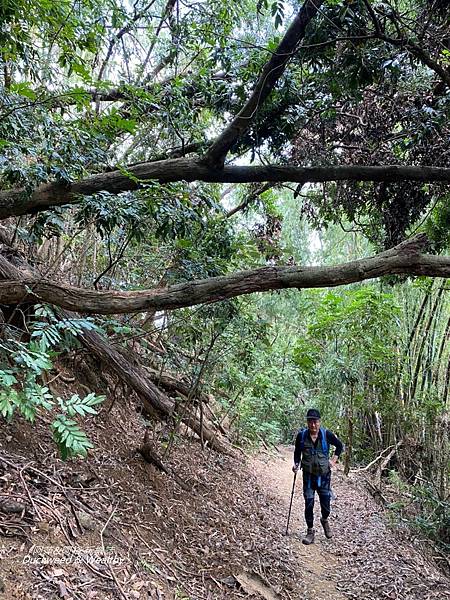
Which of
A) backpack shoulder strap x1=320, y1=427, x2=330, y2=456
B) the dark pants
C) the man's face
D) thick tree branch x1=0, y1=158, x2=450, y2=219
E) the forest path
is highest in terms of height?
thick tree branch x1=0, y1=158, x2=450, y2=219

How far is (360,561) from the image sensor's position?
15.7 feet

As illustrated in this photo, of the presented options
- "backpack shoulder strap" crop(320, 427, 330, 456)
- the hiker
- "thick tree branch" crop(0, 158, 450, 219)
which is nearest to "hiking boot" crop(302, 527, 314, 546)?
the hiker

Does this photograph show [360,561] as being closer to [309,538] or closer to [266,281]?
[309,538]

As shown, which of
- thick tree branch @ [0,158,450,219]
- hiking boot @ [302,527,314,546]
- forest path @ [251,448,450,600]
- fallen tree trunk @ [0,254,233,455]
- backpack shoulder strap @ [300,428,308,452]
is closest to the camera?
thick tree branch @ [0,158,450,219]

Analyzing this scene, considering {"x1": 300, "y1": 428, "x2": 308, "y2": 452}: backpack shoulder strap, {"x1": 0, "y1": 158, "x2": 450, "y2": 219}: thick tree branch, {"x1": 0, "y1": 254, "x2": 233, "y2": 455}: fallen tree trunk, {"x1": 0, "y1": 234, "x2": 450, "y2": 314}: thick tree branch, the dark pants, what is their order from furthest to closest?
{"x1": 300, "y1": 428, "x2": 308, "y2": 452}: backpack shoulder strap < the dark pants < {"x1": 0, "y1": 254, "x2": 233, "y2": 455}: fallen tree trunk < {"x1": 0, "y1": 158, "x2": 450, "y2": 219}: thick tree branch < {"x1": 0, "y1": 234, "x2": 450, "y2": 314}: thick tree branch

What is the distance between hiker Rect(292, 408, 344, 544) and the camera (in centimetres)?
522

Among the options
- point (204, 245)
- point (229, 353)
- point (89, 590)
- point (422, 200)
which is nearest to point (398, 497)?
point (229, 353)

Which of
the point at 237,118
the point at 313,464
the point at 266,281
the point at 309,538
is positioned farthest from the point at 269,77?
the point at 309,538

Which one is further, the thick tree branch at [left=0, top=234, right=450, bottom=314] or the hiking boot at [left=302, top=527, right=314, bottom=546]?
the hiking boot at [left=302, top=527, right=314, bottom=546]

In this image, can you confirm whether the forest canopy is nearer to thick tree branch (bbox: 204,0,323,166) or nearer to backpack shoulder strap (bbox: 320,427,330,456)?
thick tree branch (bbox: 204,0,323,166)

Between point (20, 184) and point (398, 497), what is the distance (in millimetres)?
7385

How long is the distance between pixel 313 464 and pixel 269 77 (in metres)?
4.22

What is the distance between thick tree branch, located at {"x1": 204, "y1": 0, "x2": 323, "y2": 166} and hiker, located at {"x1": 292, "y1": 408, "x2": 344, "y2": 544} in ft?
10.7

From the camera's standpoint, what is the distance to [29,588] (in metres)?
2.13
